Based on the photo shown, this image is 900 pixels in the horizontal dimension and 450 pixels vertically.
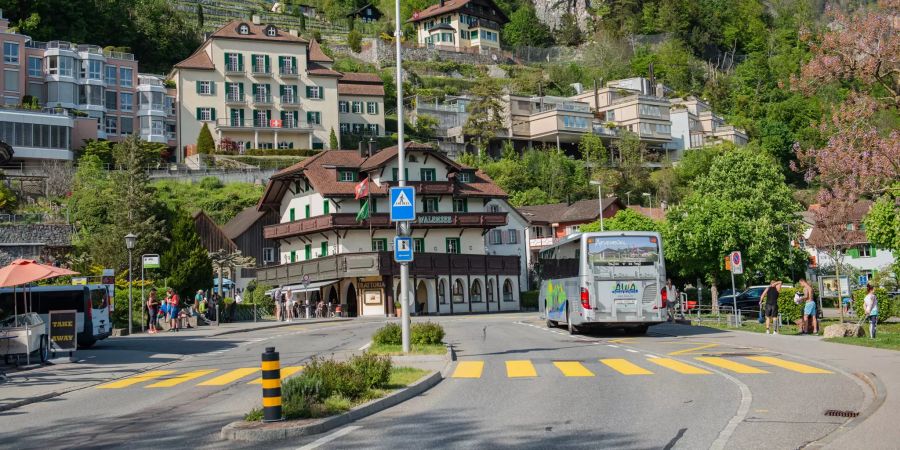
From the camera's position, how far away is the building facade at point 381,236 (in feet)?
210

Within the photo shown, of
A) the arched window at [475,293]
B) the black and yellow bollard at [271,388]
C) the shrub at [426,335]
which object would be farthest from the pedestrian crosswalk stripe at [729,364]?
the arched window at [475,293]

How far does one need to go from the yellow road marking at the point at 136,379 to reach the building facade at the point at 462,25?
123142 mm

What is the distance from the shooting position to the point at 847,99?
21.0 metres

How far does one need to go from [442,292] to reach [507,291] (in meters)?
7.08

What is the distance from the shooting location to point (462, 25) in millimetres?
145250

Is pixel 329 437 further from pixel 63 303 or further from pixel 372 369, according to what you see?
pixel 63 303

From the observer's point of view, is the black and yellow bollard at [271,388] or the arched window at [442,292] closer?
the black and yellow bollard at [271,388]

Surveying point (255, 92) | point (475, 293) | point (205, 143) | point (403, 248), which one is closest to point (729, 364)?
point (403, 248)

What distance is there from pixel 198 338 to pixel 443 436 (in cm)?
2502

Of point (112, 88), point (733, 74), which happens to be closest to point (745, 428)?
point (112, 88)

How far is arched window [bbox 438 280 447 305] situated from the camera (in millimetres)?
66875

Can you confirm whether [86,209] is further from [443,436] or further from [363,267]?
[443,436]

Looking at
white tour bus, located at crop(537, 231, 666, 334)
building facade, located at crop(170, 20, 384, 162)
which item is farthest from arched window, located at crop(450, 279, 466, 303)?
white tour bus, located at crop(537, 231, 666, 334)

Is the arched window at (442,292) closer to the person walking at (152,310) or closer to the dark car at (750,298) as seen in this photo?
the dark car at (750,298)
